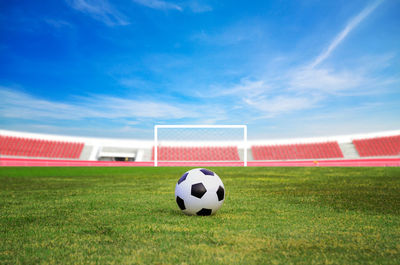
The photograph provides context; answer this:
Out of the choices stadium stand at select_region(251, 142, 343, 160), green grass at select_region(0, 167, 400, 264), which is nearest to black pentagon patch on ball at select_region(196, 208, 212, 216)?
green grass at select_region(0, 167, 400, 264)

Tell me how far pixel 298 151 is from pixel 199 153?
15036mm

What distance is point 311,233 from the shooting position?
3.54 m

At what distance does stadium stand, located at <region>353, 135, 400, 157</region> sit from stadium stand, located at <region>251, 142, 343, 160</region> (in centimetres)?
281

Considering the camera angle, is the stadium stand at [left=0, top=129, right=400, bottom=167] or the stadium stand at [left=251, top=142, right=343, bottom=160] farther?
the stadium stand at [left=251, top=142, right=343, bottom=160]

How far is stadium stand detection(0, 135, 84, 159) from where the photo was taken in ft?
136

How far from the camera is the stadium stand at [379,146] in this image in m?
41.0

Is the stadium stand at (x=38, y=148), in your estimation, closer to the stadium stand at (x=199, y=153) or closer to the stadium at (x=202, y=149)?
the stadium at (x=202, y=149)

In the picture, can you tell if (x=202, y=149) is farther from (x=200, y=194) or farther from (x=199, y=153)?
(x=200, y=194)

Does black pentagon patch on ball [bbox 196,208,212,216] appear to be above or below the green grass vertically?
above

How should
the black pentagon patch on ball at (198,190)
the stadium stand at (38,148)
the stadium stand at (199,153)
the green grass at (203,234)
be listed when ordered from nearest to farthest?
the green grass at (203,234) < the black pentagon patch on ball at (198,190) < the stadium stand at (38,148) < the stadium stand at (199,153)

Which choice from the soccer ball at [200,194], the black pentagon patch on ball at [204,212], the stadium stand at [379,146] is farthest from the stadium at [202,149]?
the black pentagon patch on ball at [204,212]

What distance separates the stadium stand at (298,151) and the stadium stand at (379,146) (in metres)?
2.81

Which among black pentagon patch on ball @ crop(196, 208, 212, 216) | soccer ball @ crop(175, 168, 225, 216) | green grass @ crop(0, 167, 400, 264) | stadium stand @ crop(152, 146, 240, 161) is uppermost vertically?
stadium stand @ crop(152, 146, 240, 161)

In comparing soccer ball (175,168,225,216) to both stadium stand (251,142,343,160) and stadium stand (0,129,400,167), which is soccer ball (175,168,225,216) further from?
stadium stand (251,142,343,160)
